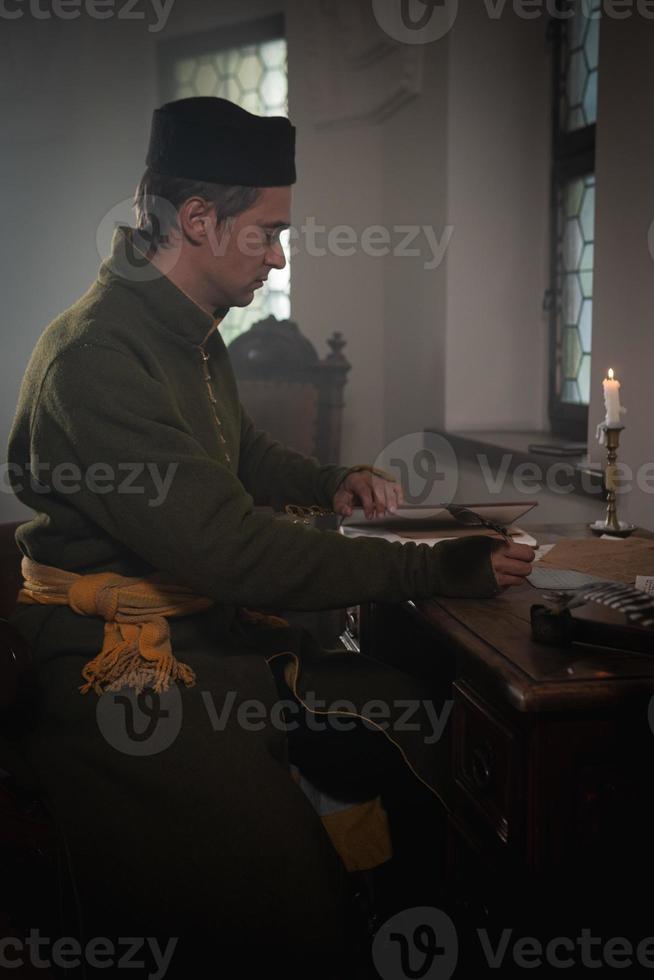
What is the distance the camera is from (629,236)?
2.32 meters

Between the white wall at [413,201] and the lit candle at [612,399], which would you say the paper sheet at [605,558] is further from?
the white wall at [413,201]

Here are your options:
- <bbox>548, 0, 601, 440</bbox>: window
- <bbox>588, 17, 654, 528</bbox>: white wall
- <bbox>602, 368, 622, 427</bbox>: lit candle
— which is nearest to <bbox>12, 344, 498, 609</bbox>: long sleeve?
<bbox>602, 368, 622, 427</bbox>: lit candle

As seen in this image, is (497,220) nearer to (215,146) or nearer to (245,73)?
(245,73)

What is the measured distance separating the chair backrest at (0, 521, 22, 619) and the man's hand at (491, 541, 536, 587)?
0.89 metres

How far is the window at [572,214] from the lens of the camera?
10.7 ft

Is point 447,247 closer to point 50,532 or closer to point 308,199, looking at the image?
point 308,199

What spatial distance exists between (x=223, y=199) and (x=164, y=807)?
38.1 inches

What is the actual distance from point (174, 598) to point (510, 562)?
1.68ft

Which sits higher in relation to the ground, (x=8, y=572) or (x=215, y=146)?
(x=215, y=146)

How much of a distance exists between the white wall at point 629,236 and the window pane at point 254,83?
2.27 m

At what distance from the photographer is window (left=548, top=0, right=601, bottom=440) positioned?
326 centimetres

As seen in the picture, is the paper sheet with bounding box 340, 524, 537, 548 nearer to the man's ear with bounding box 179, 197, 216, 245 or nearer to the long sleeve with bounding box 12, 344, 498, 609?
the long sleeve with bounding box 12, 344, 498, 609

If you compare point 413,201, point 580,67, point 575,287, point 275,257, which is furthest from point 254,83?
point 275,257

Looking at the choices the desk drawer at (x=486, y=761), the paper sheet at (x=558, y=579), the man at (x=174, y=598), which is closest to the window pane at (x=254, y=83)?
the man at (x=174, y=598)
